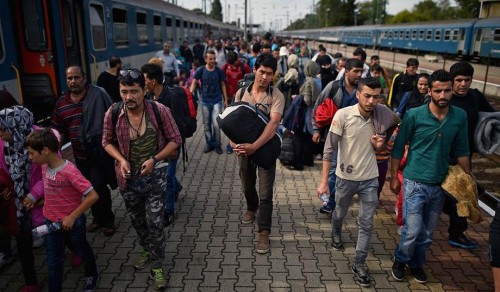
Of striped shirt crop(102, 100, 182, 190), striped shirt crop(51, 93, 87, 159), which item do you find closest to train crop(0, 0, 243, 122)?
striped shirt crop(51, 93, 87, 159)

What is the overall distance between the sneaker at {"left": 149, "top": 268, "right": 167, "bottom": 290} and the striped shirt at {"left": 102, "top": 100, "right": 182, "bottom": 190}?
0.83 m

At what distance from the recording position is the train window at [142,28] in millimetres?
12914

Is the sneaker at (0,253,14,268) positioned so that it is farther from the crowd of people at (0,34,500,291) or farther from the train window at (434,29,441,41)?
the train window at (434,29,441,41)

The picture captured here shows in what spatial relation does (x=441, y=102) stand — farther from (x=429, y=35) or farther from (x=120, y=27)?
(x=429, y=35)

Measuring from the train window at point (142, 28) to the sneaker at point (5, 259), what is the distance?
10.1 m

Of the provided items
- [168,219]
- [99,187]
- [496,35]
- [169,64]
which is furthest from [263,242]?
[496,35]

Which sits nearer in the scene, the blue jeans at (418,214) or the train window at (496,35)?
the blue jeans at (418,214)

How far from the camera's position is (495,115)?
3885 millimetres

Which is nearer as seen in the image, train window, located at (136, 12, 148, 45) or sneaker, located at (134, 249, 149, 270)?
sneaker, located at (134, 249, 149, 270)

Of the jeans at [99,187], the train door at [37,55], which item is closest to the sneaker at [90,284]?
the jeans at [99,187]

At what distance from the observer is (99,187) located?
4.20 metres

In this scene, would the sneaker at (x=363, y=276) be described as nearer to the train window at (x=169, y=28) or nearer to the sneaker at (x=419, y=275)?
the sneaker at (x=419, y=275)

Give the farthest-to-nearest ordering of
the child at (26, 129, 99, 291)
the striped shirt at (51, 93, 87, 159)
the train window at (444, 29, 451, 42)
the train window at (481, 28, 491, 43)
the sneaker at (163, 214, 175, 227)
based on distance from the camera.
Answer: the train window at (444, 29, 451, 42)
the train window at (481, 28, 491, 43)
the sneaker at (163, 214, 175, 227)
the striped shirt at (51, 93, 87, 159)
the child at (26, 129, 99, 291)

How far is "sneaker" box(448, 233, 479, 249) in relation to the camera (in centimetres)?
426
